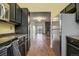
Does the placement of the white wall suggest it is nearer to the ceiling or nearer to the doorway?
the doorway

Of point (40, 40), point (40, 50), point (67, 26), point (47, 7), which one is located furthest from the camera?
point (40, 40)

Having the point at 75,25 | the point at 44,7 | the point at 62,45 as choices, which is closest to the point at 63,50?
the point at 62,45

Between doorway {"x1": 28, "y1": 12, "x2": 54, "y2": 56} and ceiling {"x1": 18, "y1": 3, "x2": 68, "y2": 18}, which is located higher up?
ceiling {"x1": 18, "y1": 3, "x2": 68, "y2": 18}

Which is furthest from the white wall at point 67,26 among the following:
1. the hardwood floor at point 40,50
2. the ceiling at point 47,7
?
the ceiling at point 47,7

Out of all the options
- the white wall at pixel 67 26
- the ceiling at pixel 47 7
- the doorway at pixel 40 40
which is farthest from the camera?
the ceiling at pixel 47 7

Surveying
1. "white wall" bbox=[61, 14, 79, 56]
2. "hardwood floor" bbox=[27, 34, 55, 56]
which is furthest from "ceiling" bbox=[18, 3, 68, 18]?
"white wall" bbox=[61, 14, 79, 56]

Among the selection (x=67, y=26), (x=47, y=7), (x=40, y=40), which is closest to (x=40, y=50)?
(x=47, y=7)

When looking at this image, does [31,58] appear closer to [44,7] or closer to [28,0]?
[28,0]

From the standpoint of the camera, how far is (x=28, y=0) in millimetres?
1058

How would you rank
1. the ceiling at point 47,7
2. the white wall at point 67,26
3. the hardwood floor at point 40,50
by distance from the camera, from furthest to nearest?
1. the ceiling at point 47,7
2. the hardwood floor at point 40,50
3. the white wall at point 67,26

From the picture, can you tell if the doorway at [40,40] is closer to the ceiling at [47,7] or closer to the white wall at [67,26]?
the white wall at [67,26]

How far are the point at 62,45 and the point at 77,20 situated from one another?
0.69 meters

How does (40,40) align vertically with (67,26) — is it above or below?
below

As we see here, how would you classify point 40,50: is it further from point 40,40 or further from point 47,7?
point 40,40
